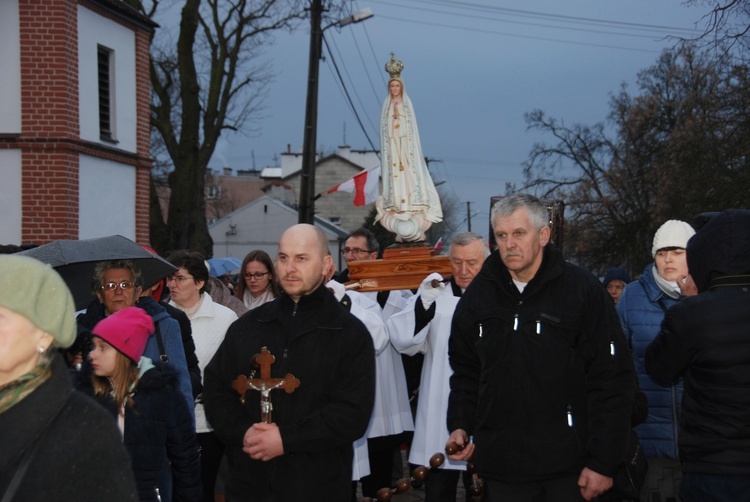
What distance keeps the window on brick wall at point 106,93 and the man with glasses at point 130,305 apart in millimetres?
11699

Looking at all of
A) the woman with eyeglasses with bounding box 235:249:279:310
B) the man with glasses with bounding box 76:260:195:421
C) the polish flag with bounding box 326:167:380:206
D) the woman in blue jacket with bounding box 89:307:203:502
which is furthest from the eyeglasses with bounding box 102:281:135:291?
the polish flag with bounding box 326:167:380:206

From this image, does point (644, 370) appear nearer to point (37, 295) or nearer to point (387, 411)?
point (387, 411)

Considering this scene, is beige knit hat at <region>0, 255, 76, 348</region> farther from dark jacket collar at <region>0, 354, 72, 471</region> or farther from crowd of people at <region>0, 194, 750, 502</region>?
crowd of people at <region>0, 194, 750, 502</region>

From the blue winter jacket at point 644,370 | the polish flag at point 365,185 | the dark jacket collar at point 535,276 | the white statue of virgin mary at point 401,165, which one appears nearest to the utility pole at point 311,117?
the polish flag at point 365,185

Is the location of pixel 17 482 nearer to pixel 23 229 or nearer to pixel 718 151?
pixel 23 229

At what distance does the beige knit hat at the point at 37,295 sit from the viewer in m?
→ 2.50

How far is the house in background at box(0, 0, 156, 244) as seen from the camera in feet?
49.1

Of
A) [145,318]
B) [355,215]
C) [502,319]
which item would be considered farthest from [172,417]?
[355,215]

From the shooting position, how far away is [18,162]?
50.0 feet

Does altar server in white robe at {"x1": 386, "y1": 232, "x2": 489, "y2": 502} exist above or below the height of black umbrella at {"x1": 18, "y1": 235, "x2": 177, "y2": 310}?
below

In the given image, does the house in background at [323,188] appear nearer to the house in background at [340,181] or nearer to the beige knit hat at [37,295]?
the house in background at [340,181]

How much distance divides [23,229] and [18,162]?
1.07 m

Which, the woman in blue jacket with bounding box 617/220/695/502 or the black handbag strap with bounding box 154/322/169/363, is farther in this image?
the woman in blue jacket with bounding box 617/220/695/502

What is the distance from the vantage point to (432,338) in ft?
21.4
